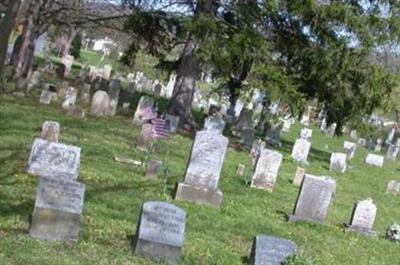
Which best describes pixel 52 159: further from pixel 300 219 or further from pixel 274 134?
pixel 274 134

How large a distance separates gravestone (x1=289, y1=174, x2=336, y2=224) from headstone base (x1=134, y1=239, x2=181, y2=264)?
4771mm

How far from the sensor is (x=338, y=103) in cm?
2302

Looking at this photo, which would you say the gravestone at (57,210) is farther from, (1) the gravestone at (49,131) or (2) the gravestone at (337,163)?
(2) the gravestone at (337,163)

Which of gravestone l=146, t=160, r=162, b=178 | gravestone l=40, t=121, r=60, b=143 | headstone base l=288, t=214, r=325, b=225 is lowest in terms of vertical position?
headstone base l=288, t=214, r=325, b=225

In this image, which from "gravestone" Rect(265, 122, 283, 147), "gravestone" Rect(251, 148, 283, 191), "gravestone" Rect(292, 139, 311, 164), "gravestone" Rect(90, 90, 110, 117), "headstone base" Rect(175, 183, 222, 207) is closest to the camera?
"headstone base" Rect(175, 183, 222, 207)

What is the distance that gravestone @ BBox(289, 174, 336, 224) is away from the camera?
516 inches

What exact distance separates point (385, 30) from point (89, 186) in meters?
13.1

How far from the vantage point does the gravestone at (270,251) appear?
852 cm

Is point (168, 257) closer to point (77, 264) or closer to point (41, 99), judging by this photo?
point (77, 264)

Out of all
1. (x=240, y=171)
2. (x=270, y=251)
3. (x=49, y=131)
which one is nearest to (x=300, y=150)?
(x=240, y=171)

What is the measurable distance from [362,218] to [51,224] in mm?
6730

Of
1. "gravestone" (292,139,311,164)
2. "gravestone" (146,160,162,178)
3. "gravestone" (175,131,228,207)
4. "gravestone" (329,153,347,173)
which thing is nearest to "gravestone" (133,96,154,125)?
"gravestone" (292,139,311,164)

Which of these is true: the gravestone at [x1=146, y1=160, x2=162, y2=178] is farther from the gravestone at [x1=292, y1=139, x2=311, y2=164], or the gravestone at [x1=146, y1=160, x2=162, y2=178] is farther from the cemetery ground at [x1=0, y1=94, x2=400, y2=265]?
the gravestone at [x1=292, y1=139, x2=311, y2=164]

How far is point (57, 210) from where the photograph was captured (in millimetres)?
8547
